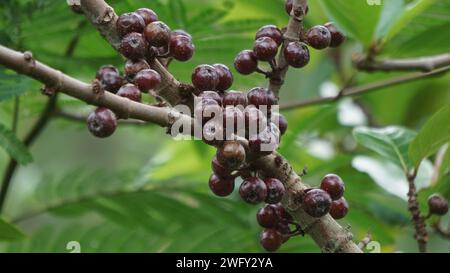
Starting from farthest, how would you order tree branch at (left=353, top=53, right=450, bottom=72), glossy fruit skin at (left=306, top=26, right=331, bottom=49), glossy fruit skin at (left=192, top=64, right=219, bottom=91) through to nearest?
tree branch at (left=353, top=53, right=450, bottom=72) → glossy fruit skin at (left=306, top=26, right=331, bottom=49) → glossy fruit skin at (left=192, top=64, right=219, bottom=91)

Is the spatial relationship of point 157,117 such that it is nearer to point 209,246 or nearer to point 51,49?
point 209,246

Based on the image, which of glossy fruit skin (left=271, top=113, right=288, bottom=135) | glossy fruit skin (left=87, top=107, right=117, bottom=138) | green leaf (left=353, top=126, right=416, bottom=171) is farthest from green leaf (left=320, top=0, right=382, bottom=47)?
A: glossy fruit skin (left=87, top=107, right=117, bottom=138)

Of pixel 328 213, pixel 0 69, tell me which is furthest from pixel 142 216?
pixel 328 213

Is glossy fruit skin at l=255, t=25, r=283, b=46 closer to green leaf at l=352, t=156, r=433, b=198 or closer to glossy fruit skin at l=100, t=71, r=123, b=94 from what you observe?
glossy fruit skin at l=100, t=71, r=123, b=94

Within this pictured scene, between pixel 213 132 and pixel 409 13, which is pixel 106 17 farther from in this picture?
pixel 409 13

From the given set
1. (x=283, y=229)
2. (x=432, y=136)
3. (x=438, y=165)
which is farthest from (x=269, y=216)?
(x=438, y=165)
